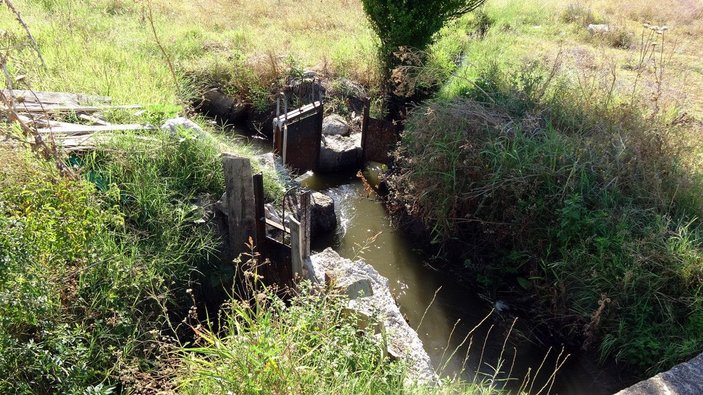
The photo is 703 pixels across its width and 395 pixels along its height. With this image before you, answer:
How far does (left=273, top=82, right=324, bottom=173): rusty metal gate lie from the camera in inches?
251

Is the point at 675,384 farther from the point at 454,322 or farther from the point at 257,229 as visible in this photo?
the point at 257,229

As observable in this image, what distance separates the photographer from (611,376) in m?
4.60

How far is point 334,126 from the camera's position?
7.98 meters

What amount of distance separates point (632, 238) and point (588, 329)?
37.9 inches

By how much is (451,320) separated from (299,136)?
3101 millimetres

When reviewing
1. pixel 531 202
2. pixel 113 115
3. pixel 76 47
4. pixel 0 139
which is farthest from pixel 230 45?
pixel 531 202

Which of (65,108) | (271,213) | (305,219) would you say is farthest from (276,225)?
(65,108)

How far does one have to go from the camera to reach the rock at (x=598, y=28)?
11.4 metres

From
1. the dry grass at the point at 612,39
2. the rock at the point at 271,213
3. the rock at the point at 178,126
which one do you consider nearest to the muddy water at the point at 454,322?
the rock at the point at 271,213

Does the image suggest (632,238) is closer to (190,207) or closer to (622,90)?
(622,90)

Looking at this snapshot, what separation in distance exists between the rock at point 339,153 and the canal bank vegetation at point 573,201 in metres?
1.26

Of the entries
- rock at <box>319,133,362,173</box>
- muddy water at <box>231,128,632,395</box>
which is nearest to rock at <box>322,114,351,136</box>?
rock at <box>319,133,362,173</box>

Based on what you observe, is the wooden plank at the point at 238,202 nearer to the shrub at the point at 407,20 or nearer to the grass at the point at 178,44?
the grass at the point at 178,44

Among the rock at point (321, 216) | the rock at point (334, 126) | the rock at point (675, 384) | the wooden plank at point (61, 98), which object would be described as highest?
the wooden plank at point (61, 98)
